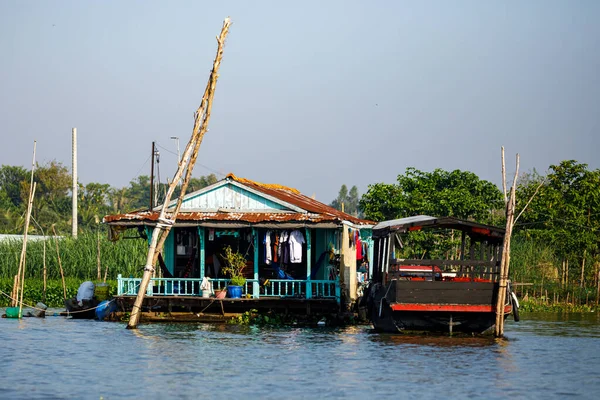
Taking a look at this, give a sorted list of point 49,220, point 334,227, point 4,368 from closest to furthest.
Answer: point 4,368, point 334,227, point 49,220

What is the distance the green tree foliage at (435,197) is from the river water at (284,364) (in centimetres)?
1334

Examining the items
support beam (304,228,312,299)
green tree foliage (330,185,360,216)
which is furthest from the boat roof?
green tree foliage (330,185,360,216)

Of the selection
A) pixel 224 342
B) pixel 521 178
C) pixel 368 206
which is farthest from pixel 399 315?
pixel 521 178

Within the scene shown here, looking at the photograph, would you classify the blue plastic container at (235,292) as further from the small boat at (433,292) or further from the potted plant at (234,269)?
the small boat at (433,292)

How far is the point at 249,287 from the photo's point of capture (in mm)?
23156

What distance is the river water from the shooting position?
13.4 metres

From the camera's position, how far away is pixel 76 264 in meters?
33.5

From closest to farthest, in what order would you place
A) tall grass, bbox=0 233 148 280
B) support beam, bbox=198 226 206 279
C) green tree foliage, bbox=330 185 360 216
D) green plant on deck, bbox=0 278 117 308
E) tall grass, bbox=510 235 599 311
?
support beam, bbox=198 226 206 279, green plant on deck, bbox=0 278 117 308, tall grass, bbox=510 235 599 311, tall grass, bbox=0 233 148 280, green tree foliage, bbox=330 185 360 216

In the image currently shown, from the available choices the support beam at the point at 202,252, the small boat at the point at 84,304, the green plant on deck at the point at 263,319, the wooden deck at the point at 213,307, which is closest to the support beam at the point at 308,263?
the wooden deck at the point at 213,307

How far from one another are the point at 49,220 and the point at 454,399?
43.6 metres

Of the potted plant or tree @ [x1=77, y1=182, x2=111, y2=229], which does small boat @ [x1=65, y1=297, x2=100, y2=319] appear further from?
tree @ [x1=77, y1=182, x2=111, y2=229]

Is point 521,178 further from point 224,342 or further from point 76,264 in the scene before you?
point 224,342

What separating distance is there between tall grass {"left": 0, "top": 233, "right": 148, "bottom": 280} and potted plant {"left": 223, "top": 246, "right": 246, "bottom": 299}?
10257 mm

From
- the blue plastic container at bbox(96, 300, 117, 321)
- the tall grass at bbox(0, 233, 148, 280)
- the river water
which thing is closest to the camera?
the river water
